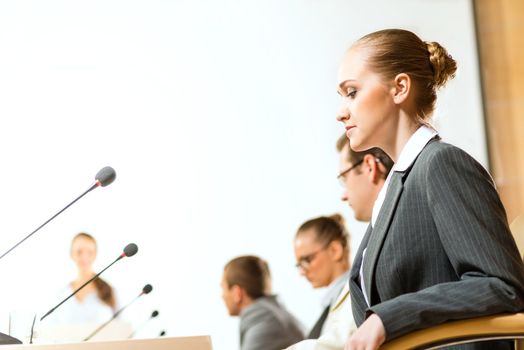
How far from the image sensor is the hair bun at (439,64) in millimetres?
1543

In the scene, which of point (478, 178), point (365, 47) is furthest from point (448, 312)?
point (365, 47)

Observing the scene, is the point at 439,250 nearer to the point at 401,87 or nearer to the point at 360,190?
the point at 401,87

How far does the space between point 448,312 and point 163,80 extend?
12.5 feet

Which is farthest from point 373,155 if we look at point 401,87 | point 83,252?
point 83,252

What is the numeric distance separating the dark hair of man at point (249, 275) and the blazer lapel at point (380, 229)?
2782 millimetres

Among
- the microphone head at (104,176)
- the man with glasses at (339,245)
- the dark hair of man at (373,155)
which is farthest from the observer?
the dark hair of man at (373,155)

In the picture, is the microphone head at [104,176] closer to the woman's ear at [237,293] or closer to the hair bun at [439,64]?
the hair bun at [439,64]

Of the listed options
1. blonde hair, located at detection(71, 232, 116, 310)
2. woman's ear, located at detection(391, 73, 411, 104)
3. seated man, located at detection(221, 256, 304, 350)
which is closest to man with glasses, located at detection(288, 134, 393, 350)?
seated man, located at detection(221, 256, 304, 350)

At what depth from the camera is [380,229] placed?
55.7 inches

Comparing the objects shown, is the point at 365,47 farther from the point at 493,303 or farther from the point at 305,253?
the point at 305,253

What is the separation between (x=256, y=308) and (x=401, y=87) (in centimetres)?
273

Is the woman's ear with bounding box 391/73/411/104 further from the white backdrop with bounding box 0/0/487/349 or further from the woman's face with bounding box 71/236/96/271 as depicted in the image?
the woman's face with bounding box 71/236/96/271

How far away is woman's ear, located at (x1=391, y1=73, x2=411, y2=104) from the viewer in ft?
4.89

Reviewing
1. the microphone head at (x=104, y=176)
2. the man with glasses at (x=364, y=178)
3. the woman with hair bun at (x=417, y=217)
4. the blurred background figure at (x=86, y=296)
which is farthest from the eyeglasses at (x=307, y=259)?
the woman with hair bun at (x=417, y=217)
